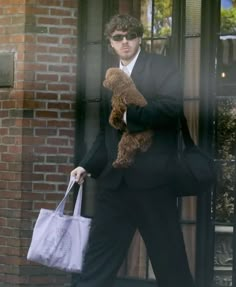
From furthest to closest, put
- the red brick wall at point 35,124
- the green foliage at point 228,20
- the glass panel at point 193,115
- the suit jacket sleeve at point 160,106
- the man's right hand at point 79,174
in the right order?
the red brick wall at point 35,124 → the glass panel at point 193,115 → the green foliage at point 228,20 → the man's right hand at point 79,174 → the suit jacket sleeve at point 160,106

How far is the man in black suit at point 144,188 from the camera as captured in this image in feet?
16.7

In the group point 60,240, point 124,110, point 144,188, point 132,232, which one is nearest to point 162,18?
point 124,110

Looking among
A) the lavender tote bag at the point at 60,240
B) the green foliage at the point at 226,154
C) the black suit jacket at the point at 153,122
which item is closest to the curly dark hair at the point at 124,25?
the black suit jacket at the point at 153,122

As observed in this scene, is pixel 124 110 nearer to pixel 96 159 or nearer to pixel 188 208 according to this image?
pixel 96 159

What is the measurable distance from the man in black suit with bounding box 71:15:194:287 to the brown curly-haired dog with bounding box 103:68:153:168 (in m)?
0.04

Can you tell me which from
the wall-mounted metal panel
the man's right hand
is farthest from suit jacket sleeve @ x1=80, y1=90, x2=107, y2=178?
the wall-mounted metal panel

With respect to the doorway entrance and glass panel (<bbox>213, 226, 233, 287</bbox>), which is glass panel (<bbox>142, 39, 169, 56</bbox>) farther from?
glass panel (<bbox>213, 226, 233, 287</bbox>)

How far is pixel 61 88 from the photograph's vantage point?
21.5ft

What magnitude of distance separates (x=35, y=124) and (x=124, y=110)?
1.53 metres

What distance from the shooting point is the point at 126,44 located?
206 inches

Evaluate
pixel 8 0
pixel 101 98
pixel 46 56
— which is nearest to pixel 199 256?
pixel 101 98

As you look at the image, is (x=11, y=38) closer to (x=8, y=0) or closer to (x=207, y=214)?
(x=8, y=0)

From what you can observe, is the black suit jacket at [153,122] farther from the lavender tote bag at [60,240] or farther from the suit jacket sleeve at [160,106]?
the lavender tote bag at [60,240]

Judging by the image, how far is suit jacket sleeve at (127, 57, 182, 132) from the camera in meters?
5.05
